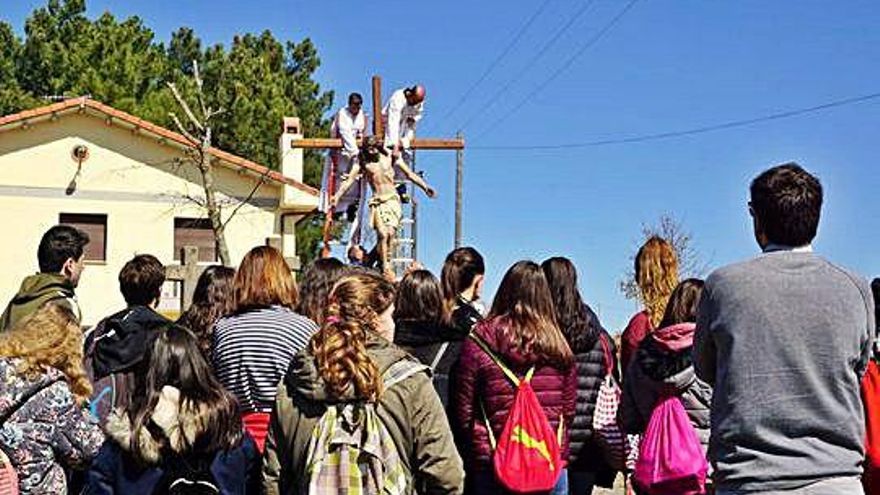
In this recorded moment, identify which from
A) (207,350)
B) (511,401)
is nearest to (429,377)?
(511,401)

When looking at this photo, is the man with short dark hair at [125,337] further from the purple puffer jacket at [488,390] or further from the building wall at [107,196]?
the building wall at [107,196]

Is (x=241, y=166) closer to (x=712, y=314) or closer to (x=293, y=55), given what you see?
(x=293, y=55)

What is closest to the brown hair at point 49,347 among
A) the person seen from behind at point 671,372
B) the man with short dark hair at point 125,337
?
the man with short dark hair at point 125,337

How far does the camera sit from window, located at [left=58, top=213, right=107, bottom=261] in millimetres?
31547

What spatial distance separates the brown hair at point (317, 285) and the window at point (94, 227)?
2648 cm

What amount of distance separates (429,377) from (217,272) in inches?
86.3

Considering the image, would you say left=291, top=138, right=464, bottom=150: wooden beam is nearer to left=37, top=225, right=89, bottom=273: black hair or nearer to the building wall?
left=37, top=225, right=89, bottom=273: black hair

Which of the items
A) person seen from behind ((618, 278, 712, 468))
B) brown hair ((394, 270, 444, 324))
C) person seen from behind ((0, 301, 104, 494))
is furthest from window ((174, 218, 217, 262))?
person seen from behind ((618, 278, 712, 468))

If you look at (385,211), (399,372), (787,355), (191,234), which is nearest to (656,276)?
(399,372)

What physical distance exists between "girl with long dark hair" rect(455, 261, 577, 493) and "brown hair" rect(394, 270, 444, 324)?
507 mm

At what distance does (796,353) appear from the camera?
3.75 m

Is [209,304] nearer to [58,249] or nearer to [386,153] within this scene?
[58,249]

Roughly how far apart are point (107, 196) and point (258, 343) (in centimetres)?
2753

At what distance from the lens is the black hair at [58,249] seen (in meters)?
6.47
